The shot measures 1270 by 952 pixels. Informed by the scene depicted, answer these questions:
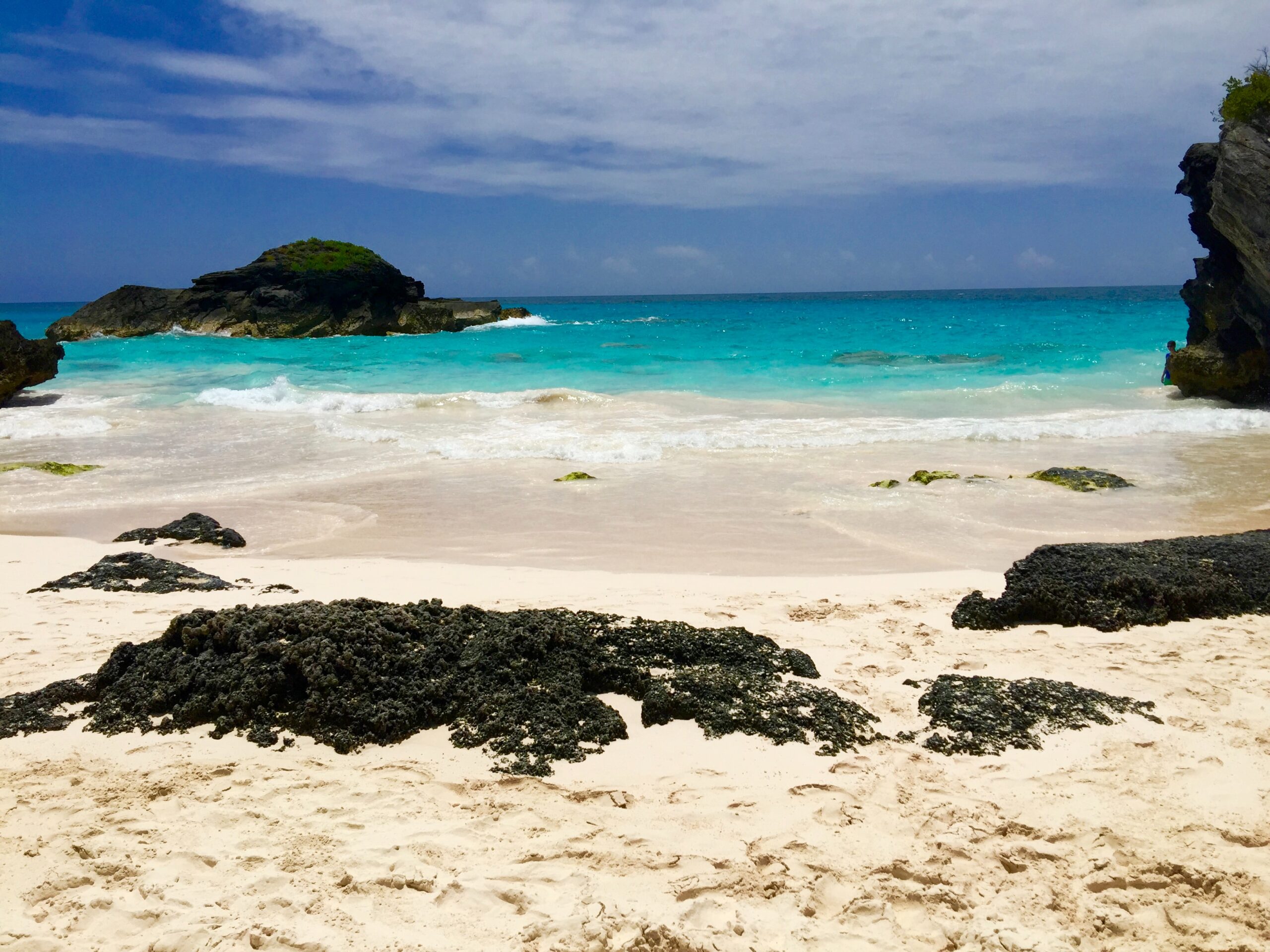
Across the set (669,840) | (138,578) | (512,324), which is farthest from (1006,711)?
(512,324)

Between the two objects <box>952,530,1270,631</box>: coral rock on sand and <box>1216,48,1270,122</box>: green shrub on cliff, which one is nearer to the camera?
<box>952,530,1270,631</box>: coral rock on sand

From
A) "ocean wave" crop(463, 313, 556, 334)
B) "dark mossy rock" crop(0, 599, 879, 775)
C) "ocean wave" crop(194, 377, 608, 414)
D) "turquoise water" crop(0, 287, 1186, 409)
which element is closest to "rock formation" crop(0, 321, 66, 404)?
"turquoise water" crop(0, 287, 1186, 409)

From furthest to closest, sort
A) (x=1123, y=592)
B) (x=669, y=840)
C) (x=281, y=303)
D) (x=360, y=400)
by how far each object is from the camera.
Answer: (x=281, y=303) < (x=360, y=400) < (x=1123, y=592) < (x=669, y=840)

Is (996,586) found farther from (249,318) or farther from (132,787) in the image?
(249,318)

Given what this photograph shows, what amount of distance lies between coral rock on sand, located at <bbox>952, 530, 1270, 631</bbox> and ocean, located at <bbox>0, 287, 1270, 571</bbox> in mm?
1635

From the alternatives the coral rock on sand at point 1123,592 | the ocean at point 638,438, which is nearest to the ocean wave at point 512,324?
the ocean at point 638,438

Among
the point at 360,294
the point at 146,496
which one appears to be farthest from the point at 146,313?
the point at 146,496

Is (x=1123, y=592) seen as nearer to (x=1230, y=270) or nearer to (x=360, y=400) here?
(x=1230, y=270)

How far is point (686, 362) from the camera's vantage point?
2988 cm

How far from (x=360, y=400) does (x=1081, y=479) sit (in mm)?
15172

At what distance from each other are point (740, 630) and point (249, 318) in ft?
163

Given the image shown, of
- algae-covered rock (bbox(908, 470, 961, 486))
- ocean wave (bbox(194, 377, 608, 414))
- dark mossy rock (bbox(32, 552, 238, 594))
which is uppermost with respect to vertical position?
ocean wave (bbox(194, 377, 608, 414))

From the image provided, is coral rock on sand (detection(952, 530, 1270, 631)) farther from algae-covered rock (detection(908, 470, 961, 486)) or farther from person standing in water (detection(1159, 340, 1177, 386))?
person standing in water (detection(1159, 340, 1177, 386))

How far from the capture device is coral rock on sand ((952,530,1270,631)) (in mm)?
5363
